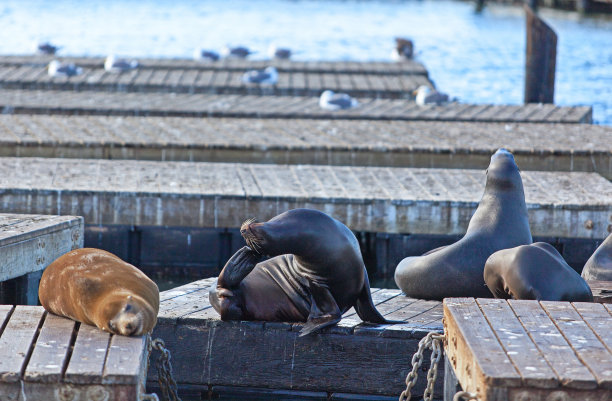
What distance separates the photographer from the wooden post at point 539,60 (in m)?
14.2

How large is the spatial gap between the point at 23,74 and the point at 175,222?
8.80 meters

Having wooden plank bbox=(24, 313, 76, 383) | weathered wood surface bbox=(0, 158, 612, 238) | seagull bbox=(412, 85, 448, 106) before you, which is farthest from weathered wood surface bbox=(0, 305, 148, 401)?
seagull bbox=(412, 85, 448, 106)

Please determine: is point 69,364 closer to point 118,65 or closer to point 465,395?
point 465,395

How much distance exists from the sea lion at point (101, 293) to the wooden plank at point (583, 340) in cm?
149

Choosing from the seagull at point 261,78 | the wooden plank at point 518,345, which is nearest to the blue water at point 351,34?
the seagull at point 261,78

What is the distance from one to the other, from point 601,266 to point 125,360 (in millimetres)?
3124

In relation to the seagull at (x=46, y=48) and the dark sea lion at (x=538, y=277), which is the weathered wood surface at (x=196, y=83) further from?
the dark sea lion at (x=538, y=277)

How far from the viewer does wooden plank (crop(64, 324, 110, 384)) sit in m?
3.28

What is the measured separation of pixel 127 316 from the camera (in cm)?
366

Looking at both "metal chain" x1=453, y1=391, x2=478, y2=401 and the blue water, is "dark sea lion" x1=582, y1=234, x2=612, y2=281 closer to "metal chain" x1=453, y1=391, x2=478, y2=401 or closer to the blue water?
"metal chain" x1=453, y1=391, x2=478, y2=401

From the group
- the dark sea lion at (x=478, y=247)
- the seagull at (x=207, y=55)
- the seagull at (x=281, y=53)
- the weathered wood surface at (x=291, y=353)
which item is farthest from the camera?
the seagull at (x=281, y=53)

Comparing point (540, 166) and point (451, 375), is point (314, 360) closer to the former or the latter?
point (451, 375)

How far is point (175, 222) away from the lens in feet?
23.6

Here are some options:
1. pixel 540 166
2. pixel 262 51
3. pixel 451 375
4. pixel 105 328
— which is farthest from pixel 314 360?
pixel 262 51
